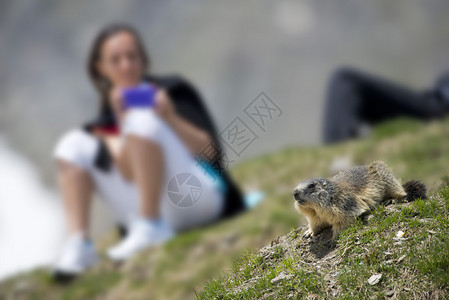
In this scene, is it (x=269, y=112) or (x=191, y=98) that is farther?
(x=191, y=98)

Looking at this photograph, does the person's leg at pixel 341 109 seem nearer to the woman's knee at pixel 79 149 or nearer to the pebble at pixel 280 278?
the woman's knee at pixel 79 149

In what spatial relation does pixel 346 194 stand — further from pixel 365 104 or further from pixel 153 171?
pixel 365 104

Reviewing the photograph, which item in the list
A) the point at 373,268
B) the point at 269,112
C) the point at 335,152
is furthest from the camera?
the point at 335,152

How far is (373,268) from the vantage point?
157 inches

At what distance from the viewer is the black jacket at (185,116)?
428 inches

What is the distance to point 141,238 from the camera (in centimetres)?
1039

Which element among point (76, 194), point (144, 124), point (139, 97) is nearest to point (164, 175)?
point (144, 124)

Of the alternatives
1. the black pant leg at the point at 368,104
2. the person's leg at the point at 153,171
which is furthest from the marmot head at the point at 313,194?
the black pant leg at the point at 368,104

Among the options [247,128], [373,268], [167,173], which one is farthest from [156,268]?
[373,268]

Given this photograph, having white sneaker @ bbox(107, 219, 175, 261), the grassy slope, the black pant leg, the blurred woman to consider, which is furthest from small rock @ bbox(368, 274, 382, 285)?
the black pant leg

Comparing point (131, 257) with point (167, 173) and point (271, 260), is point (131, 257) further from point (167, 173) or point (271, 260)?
point (271, 260)

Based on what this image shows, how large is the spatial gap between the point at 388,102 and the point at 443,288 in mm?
10450

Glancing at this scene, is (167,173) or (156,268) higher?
(167,173)

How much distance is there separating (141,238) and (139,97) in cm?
263
